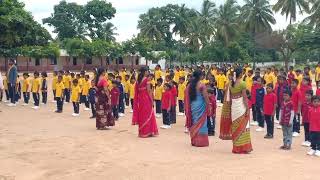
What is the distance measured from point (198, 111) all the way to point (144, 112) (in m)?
1.60

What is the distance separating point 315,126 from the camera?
860cm

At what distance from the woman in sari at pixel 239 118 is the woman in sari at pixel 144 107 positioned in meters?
2.36

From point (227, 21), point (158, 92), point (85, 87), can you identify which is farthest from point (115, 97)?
point (227, 21)

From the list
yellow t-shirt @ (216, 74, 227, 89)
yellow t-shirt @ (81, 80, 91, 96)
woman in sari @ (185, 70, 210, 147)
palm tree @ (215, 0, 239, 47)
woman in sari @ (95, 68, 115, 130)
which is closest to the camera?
woman in sari @ (185, 70, 210, 147)

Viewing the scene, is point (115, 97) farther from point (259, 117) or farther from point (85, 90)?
point (259, 117)

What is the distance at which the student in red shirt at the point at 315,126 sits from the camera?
28.2 feet

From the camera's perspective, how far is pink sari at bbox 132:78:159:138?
35.3ft

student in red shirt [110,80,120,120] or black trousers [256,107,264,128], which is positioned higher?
student in red shirt [110,80,120,120]

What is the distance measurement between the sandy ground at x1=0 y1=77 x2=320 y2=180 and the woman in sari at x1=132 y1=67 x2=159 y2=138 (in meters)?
0.24

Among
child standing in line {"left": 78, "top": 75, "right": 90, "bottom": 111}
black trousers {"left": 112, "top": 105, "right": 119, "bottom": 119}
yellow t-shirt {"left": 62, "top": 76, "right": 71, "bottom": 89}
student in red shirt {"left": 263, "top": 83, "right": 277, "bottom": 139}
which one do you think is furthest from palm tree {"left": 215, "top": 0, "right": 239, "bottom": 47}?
student in red shirt {"left": 263, "top": 83, "right": 277, "bottom": 139}

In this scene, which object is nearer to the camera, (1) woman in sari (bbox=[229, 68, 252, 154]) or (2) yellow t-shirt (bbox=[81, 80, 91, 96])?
(1) woman in sari (bbox=[229, 68, 252, 154])

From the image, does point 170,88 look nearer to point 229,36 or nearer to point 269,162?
point 269,162

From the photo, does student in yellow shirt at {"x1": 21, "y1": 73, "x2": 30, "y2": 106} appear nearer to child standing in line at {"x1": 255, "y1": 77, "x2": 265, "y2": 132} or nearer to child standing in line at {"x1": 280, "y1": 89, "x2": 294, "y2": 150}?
child standing in line at {"x1": 255, "y1": 77, "x2": 265, "y2": 132}

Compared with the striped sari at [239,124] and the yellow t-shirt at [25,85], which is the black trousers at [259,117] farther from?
the yellow t-shirt at [25,85]
